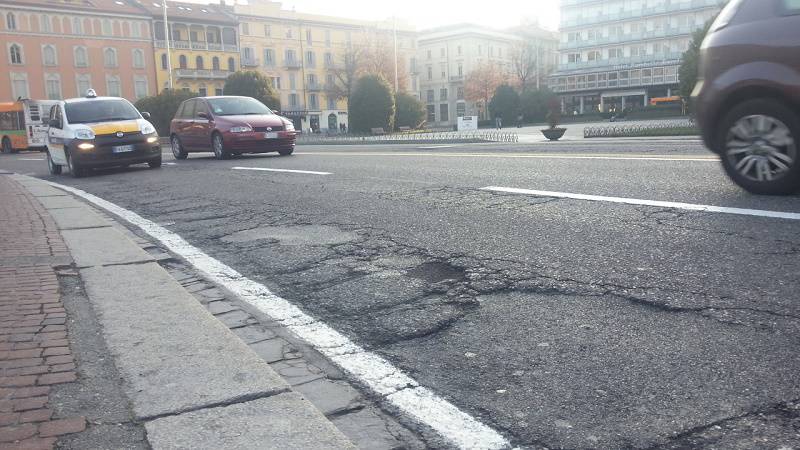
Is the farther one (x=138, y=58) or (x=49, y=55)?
(x=138, y=58)

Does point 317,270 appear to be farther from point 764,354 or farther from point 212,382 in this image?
point 764,354

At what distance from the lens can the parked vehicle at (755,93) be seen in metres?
5.30

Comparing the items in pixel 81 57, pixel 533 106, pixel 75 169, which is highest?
pixel 81 57

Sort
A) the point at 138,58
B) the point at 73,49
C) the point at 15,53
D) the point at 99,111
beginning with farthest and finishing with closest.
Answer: the point at 138,58
the point at 73,49
the point at 15,53
the point at 99,111

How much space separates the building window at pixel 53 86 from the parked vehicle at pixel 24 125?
3352 cm

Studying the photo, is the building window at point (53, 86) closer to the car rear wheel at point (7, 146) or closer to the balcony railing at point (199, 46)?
the balcony railing at point (199, 46)

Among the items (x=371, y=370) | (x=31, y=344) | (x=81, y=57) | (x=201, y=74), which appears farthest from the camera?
(x=201, y=74)

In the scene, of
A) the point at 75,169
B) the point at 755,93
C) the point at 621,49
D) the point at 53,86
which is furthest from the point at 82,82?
the point at 755,93

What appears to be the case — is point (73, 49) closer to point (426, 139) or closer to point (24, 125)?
point (24, 125)

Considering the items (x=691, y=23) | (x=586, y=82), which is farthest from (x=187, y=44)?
(x=691, y=23)

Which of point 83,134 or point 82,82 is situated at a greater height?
point 82,82

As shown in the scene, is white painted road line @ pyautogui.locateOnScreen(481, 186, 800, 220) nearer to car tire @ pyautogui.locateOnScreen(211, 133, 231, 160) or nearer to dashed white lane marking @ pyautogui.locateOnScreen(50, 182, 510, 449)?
dashed white lane marking @ pyautogui.locateOnScreen(50, 182, 510, 449)

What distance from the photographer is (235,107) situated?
15719 mm

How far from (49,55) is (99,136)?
63653 mm
